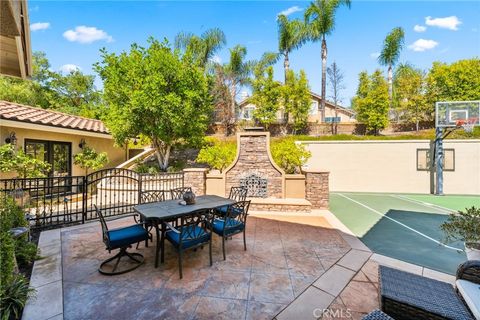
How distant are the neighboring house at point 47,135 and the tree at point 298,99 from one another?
1377cm

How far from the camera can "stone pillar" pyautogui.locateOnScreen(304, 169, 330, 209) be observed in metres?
7.32

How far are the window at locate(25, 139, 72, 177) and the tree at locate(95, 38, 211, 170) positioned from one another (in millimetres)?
2249

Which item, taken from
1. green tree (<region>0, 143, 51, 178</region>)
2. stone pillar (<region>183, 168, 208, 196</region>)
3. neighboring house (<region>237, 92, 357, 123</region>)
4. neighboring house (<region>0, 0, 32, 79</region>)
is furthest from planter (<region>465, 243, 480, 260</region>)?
neighboring house (<region>237, 92, 357, 123</region>)

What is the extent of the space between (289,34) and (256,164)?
17.4 meters

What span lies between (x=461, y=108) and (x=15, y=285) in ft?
58.1

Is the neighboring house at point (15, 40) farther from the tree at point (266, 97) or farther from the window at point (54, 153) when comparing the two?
the tree at point (266, 97)

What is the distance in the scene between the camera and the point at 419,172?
11.9 m

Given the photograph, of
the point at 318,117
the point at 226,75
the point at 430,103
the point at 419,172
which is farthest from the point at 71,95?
the point at 430,103

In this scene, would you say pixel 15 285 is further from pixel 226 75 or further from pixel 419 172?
pixel 226 75

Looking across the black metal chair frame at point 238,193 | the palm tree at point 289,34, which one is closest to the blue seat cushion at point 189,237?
the black metal chair frame at point 238,193

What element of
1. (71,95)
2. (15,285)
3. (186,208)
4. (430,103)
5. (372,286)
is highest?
(71,95)

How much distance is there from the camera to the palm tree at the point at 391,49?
22516 mm

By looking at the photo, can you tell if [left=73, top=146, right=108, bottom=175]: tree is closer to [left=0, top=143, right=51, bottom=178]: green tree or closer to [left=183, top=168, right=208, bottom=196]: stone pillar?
[left=0, top=143, right=51, bottom=178]: green tree

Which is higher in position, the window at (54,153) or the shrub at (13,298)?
the window at (54,153)
